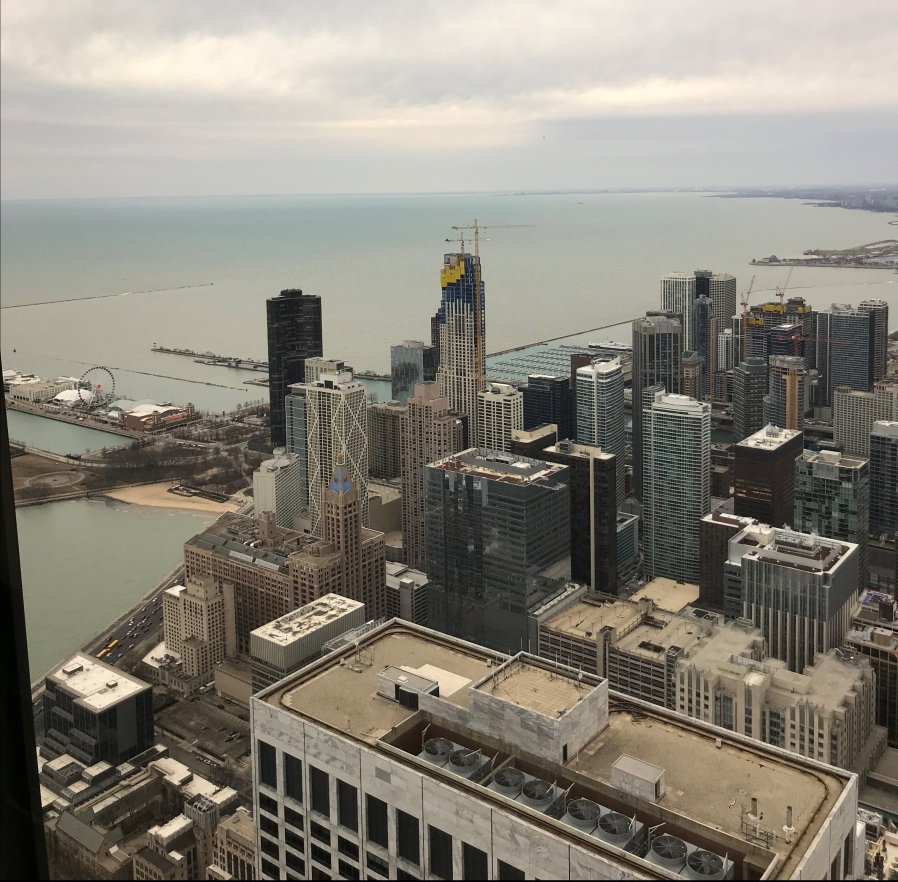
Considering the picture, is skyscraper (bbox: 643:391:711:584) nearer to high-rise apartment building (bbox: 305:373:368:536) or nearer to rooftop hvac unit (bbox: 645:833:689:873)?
high-rise apartment building (bbox: 305:373:368:536)

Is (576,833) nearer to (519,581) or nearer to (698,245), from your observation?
(519,581)

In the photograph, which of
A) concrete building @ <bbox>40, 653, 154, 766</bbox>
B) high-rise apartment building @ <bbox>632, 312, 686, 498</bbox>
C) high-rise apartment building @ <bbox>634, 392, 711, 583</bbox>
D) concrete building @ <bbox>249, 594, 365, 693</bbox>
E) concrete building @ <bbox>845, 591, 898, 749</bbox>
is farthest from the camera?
high-rise apartment building @ <bbox>632, 312, 686, 498</bbox>

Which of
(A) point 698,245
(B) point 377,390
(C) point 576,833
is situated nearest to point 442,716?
(C) point 576,833

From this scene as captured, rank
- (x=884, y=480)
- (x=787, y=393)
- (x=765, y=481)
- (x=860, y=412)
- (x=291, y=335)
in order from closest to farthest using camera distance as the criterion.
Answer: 1. (x=884, y=480)
2. (x=765, y=481)
3. (x=860, y=412)
4. (x=787, y=393)
5. (x=291, y=335)

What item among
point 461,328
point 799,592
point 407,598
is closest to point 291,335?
point 461,328

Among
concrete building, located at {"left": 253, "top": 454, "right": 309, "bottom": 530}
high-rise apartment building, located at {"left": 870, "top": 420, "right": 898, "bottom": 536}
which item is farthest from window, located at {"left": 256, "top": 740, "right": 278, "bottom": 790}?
high-rise apartment building, located at {"left": 870, "top": 420, "right": 898, "bottom": 536}

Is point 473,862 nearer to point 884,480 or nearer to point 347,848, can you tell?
point 347,848
